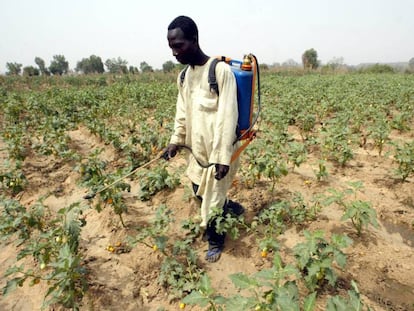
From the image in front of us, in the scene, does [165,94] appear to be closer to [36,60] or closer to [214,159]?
[214,159]

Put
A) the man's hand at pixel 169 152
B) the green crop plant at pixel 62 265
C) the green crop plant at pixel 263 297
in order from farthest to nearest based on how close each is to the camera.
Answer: the man's hand at pixel 169 152
the green crop plant at pixel 62 265
the green crop plant at pixel 263 297

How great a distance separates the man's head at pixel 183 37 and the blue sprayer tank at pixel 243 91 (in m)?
0.37

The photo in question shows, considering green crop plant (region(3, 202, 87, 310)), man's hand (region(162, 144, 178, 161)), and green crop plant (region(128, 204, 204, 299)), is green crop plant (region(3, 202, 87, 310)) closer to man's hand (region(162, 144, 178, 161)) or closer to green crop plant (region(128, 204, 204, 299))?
green crop plant (region(128, 204, 204, 299))

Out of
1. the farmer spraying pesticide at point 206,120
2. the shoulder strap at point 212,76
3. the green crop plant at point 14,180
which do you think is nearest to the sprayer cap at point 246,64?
the farmer spraying pesticide at point 206,120

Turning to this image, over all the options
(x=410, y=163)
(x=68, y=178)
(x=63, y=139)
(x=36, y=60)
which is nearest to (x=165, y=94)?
(x=63, y=139)

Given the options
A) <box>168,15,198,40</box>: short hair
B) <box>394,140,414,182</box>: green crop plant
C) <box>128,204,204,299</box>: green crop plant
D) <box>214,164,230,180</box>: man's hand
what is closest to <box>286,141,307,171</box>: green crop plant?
<box>394,140,414,182</box>: green crop plant

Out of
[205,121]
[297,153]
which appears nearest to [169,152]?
[205,121]

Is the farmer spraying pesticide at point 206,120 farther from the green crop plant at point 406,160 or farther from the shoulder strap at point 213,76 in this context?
the green crop plant at point 406,160

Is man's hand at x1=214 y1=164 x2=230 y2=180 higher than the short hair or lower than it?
lower

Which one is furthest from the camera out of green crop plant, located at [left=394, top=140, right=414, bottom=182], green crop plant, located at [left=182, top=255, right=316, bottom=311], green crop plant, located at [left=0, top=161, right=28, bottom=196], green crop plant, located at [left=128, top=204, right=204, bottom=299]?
green crop plant, located at [left=0, top=161, right=28, bottom=196]

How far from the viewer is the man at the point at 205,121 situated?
2055mm

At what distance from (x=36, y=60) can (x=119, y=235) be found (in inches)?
2918

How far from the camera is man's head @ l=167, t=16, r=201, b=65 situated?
1.97 meters

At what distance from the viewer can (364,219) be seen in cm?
253
